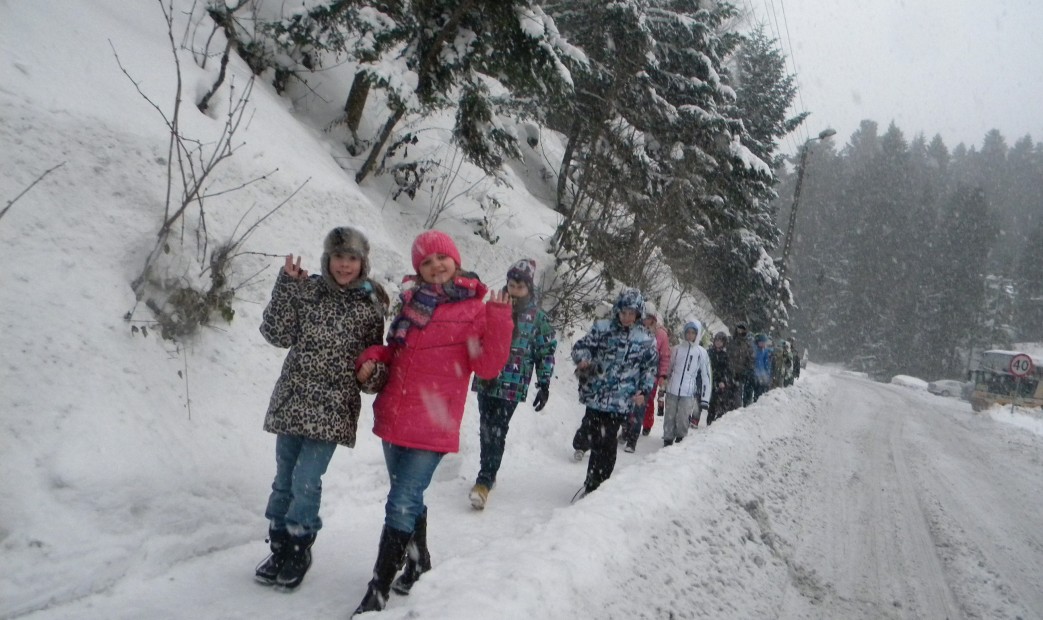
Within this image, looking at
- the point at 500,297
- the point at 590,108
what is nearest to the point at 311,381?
the point at 500,297

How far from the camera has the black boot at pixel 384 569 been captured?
292 centimetres

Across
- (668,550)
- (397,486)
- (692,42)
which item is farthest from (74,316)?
(692,42)

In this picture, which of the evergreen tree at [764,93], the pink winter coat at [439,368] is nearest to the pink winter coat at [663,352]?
the pink winter coat at [439,368]

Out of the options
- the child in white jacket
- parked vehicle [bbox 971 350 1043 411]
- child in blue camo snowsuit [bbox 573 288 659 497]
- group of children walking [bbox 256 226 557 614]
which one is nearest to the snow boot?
child in blue camo snowsuit [bbox 573 288 659 497]

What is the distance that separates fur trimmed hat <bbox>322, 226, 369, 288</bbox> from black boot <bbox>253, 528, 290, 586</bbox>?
1.28 meters

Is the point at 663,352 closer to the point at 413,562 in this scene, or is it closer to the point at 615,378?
the point at 615,378

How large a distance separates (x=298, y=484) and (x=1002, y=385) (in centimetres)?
3618

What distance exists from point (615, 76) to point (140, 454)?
11048 mm

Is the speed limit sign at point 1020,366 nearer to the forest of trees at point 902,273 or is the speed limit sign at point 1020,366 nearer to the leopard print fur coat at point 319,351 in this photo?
the leopard print fur coat at point 319,351

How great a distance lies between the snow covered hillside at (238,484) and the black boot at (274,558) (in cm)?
8

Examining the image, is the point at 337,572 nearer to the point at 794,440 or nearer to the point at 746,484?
the point at 746,484

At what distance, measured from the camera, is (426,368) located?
3127mm

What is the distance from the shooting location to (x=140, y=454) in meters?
3.57

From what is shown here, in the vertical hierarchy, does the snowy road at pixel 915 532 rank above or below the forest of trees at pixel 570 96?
below
